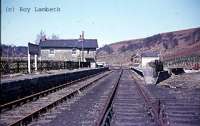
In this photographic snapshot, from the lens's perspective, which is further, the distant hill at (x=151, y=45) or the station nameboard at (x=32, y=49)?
the distant hill at (x=151, y=45)

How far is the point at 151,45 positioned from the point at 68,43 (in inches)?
3941

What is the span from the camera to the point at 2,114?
11359 millimetres

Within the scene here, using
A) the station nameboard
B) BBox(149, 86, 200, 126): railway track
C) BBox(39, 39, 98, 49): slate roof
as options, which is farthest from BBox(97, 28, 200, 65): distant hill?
BBox(149, 86, 200, 126): railway track

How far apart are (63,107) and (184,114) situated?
4798 millimetres

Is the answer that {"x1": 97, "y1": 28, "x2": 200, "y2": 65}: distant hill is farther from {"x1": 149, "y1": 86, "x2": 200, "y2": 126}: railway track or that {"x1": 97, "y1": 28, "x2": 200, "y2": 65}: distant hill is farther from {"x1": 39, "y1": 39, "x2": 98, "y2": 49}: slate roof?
{"x1": 149, "y1": 86, "x2": 200, "y2": 126}: railway track

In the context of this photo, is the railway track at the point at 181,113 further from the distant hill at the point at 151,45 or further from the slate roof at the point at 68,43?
the distant hill at the point at 151,45

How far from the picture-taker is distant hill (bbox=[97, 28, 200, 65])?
150 meters

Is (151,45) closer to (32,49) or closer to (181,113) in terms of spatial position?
(32,49)

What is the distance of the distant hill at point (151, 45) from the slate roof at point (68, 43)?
67835 millimetres

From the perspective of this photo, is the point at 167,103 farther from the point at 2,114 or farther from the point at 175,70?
the point at 175,70

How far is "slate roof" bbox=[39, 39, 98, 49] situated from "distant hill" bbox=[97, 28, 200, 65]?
2671 inches

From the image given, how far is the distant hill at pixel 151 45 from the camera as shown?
150 m

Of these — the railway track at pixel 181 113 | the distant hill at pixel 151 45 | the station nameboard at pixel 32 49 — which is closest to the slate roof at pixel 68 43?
the station nameboard at pixel 32 49

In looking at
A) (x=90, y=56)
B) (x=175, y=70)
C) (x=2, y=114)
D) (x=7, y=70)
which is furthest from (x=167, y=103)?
(x=90, y=56)
